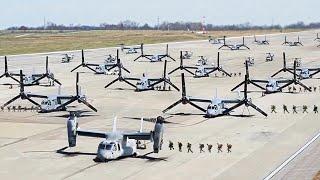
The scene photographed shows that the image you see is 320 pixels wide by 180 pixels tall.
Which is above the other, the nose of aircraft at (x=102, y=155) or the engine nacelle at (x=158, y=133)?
the engine nacelle at (x=158, y=133)

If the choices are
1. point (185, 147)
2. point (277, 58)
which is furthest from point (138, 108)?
point (277, 58)

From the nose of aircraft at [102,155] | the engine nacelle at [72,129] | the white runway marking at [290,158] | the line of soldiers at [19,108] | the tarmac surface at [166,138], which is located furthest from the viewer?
the line of soldiers at [19,108]

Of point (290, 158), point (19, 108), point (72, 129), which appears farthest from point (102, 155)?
point (19, 108)

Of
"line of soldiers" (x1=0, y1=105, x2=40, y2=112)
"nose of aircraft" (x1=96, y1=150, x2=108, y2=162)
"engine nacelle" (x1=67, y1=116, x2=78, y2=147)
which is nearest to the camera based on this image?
"nose of aircraft" (x1=96, y1=150, x2=108, y2=162)

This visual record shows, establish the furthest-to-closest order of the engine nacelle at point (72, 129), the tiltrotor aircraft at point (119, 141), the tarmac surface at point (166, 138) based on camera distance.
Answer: the engine nacelle at point (72, 129) < the tiltrotor aircraft at point (119, 141) < the tarmac surface at point (166, 138)

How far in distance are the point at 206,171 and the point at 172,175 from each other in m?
2.48

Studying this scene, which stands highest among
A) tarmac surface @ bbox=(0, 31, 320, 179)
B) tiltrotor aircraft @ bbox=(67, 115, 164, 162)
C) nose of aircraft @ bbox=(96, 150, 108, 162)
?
tiltrotor aircraft @ bbox=(67, 115, 164, 162)

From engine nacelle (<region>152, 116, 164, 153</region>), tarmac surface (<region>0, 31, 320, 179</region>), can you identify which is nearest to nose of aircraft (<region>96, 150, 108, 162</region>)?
tarmac surface (<region>0, 31, 320, 179</region>)

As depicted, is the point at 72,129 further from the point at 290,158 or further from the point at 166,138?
the point at 290,158

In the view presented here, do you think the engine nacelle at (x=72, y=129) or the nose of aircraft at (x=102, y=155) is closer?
the nose of aircraft at (x=102, y=155)

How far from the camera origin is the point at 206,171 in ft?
133

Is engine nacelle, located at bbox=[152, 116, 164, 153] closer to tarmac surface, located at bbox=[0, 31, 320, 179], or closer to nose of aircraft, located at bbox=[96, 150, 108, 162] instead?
tarmac surface, located at bbox=[0, 31, 320, 179]

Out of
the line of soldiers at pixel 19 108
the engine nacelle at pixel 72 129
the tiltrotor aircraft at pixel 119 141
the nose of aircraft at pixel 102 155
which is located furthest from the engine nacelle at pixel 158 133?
the line of soldiers at pixel 19 108

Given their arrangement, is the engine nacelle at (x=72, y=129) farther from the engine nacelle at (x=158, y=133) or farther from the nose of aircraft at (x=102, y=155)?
the engine nacelle at (x=158, y=133)
